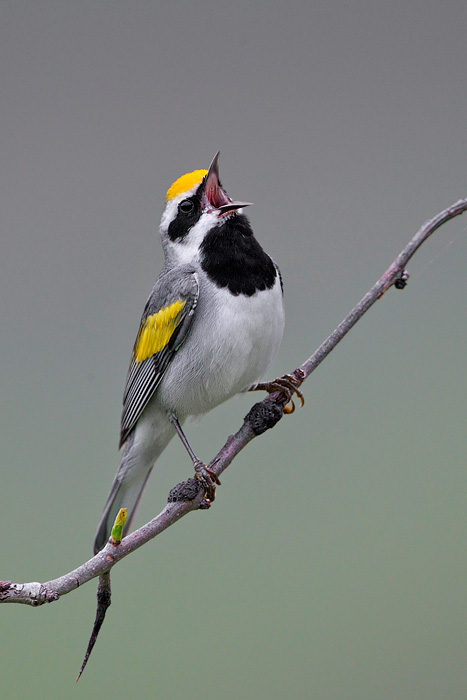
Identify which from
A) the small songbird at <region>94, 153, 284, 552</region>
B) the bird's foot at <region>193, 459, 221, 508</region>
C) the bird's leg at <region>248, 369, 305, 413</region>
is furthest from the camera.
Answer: the small songbird at <region>94, 153, 284, 552</region>

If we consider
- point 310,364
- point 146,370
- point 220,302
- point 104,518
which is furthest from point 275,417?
point 104,518

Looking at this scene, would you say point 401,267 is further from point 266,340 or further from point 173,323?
point 173,323

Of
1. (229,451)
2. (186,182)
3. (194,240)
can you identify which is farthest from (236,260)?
(229,451)

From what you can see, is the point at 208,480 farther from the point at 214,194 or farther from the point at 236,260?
the point at 214,194

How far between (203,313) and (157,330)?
141mm

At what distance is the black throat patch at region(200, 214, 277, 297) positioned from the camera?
163 cm

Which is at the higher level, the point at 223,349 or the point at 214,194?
the point at 214,194

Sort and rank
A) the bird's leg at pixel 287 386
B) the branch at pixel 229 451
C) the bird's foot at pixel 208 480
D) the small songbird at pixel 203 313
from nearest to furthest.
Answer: the branch at pixel 229 451 → the bird's foot at pixel 208 480 → the bird's leg at pixel 287 386 → the small songbird at pixel 203 313

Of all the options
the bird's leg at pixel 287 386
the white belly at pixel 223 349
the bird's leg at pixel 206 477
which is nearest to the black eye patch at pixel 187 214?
the white belly at pixel 223 349

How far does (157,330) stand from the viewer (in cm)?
172

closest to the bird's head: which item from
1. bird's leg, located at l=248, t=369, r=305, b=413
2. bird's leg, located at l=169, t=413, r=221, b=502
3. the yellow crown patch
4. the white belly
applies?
the yellow crown patch

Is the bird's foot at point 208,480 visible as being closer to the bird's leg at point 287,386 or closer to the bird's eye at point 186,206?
the bird's leg at point 287,386

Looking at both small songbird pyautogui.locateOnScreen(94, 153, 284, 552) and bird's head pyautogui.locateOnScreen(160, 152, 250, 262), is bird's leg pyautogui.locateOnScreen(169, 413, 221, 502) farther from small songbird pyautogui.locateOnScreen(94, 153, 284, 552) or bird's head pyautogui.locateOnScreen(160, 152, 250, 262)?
bird's head pyautogui.locateOnScreen(160, 152, 250, 262)

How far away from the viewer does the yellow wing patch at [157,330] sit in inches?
66.0
